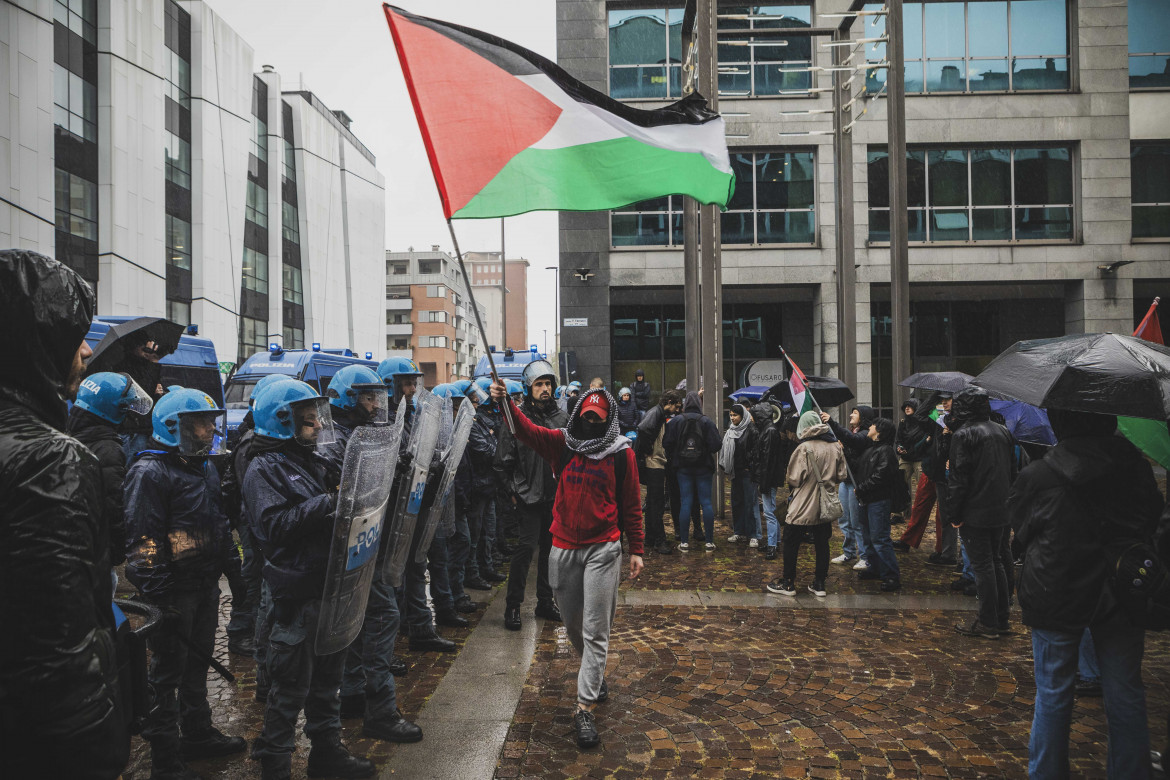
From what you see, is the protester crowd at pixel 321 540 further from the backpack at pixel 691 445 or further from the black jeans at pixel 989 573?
the backpack at pixel 691 445

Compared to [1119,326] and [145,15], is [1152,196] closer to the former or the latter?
[1119,326]

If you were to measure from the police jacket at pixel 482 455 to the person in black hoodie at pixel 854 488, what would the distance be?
358 centimetres

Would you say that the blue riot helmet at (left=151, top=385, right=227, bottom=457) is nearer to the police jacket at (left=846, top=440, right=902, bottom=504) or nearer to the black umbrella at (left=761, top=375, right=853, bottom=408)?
the police jacket at (left=846, top=440, right=902, bottom=504)

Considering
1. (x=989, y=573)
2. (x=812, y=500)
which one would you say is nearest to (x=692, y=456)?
(x=812, y=500)

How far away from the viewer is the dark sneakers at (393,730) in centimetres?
404

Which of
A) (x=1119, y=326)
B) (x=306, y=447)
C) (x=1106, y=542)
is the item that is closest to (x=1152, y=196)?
(x=1119, y=326)

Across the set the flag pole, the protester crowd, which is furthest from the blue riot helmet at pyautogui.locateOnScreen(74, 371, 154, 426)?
the flag pole

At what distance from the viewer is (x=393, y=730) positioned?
4.05 m

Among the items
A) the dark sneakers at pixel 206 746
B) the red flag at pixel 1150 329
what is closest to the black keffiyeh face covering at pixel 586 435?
the dark sneakers at pixel 206 746

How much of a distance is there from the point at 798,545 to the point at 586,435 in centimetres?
359

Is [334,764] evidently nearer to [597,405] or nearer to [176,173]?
[597,405]

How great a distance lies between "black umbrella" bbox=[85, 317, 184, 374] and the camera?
6020 millimetres

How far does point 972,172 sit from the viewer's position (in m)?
21.5

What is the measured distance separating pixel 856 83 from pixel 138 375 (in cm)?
1980
